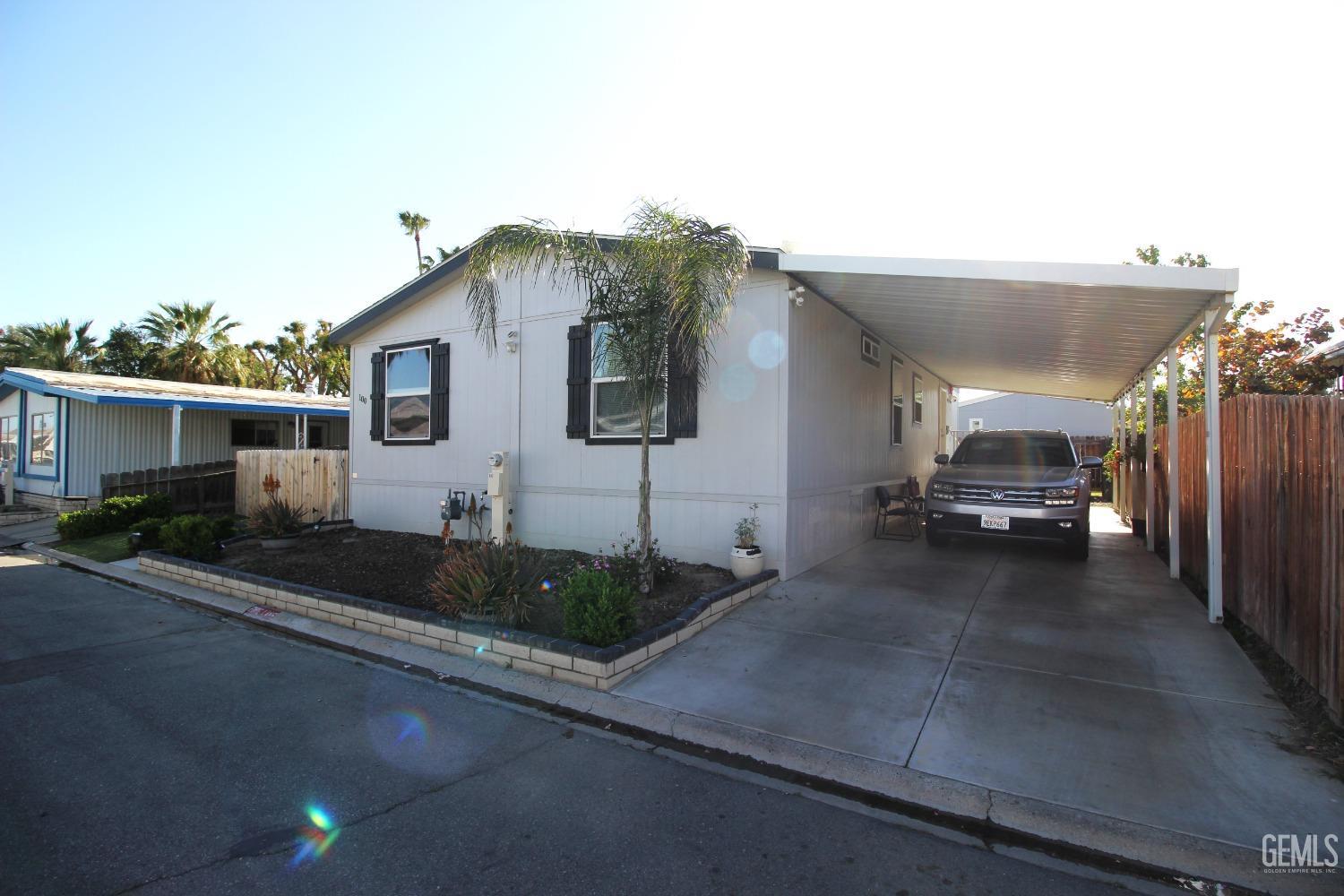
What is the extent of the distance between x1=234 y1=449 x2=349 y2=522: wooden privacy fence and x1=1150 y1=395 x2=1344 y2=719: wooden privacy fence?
458 inches

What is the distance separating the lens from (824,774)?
323 cm

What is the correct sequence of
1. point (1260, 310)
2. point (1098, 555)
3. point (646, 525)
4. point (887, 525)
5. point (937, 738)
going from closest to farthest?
point (937, 738) → point (646, 525) → point (1098, 555) → point (887, 525) → point (1260, 310)

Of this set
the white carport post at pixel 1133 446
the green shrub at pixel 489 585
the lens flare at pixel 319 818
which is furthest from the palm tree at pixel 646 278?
the white carport post at pixel 1133 446

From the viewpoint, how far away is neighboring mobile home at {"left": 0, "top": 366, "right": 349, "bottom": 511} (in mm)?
14309

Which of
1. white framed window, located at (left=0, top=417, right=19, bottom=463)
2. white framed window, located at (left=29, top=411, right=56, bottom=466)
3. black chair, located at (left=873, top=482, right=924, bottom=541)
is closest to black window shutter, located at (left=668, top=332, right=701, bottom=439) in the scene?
black chair, located at (left=873, top=482, right=924, bottom=541)

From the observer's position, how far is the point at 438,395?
363 inches

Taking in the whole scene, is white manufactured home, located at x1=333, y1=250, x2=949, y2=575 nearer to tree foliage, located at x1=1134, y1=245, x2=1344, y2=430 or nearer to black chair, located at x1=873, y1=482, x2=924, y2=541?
black chair, located at x1=873, y1=482, x2=924, y2=541

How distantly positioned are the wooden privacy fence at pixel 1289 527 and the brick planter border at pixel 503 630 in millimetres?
3713

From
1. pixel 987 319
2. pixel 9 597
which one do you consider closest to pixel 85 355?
pixel 9 597

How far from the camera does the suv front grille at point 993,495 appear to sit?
7402 mm

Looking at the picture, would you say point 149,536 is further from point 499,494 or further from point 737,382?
point 737,382

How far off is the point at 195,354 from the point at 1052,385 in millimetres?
29501

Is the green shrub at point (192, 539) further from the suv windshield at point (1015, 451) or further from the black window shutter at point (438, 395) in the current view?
the suv windshield at point (1015, 451)

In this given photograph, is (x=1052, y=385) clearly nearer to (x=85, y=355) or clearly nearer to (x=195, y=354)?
(x=195, y=354)
